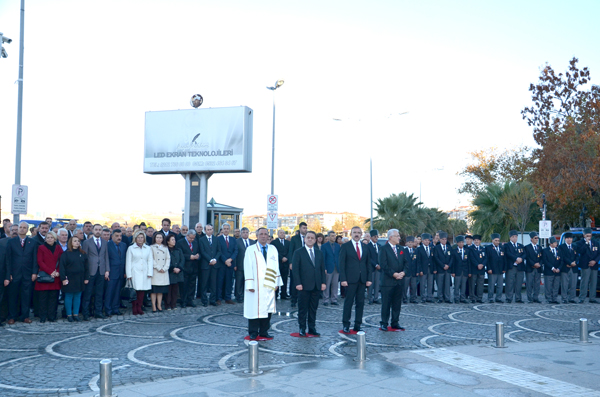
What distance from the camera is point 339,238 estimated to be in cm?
1709

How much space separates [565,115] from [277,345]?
23.7 meters

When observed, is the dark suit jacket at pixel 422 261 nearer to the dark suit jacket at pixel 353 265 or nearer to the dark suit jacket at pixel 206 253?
the dark suit jacket at pixel 206 253

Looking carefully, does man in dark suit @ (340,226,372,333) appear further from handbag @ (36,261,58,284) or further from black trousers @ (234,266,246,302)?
handbag @ (36,261,58,284)

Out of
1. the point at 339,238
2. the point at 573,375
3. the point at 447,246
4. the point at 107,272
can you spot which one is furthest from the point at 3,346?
the point at 447,246

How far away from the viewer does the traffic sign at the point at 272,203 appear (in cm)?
2156

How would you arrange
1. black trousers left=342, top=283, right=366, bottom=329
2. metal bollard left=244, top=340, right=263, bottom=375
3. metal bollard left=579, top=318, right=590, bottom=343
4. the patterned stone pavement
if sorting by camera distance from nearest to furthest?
metal bollard left=244, top=340, right=263, bottom=375
the patterned stone pavement
metal bollard left=579, top=318, right=590, bottom=343
black trousers left=342, top=283, right=366, bottom=329

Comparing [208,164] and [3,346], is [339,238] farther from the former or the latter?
[208,164]

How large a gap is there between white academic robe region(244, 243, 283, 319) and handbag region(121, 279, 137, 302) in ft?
14.8

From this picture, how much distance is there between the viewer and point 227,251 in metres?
15.3

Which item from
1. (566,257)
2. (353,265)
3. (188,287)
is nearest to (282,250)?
(188,287)

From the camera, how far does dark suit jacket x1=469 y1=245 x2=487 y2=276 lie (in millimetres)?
16656

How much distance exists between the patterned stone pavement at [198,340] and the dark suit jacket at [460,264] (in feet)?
6.64

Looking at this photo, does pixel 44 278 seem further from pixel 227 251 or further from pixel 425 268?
pixel 425 268

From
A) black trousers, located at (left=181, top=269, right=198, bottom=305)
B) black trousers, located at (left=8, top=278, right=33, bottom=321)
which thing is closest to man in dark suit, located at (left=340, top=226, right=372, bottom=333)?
black trousers, located at (left=181, top=269, right=198, bottom=305)
